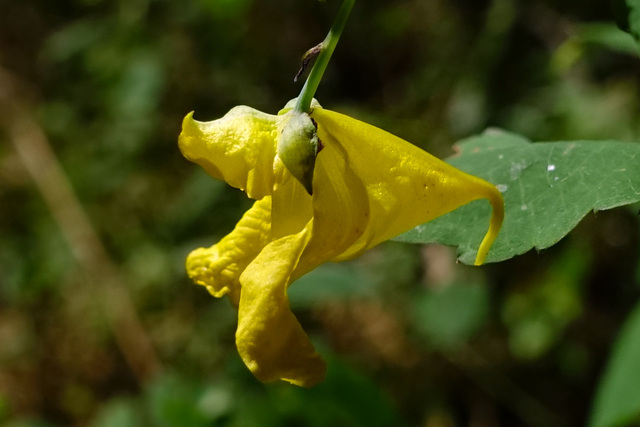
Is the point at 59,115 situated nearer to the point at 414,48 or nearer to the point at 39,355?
the point at 39,355

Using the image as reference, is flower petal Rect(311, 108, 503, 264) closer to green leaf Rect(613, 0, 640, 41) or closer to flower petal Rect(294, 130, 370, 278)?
flower petal Rect(294, 130, 370, 278)

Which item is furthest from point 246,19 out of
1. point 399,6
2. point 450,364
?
point 450,364

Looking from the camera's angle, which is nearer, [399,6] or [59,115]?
[399,6]

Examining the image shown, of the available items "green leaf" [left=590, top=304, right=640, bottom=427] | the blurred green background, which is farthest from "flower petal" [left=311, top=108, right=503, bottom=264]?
the blurred green background

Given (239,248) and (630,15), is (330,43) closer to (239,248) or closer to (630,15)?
(239,248)

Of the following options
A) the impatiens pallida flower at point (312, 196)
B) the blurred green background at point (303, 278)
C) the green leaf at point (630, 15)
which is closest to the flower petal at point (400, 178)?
the impatiens pallida flower at point (312, 196)
